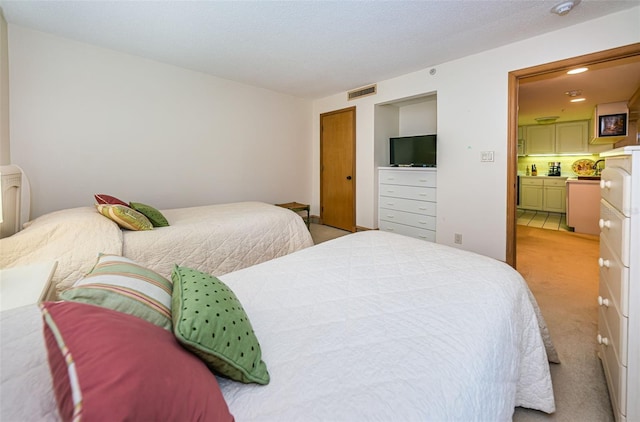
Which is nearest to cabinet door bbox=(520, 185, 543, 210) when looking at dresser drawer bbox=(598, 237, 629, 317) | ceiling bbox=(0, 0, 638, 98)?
ceiling bbox=(0, 0, 638, 98)

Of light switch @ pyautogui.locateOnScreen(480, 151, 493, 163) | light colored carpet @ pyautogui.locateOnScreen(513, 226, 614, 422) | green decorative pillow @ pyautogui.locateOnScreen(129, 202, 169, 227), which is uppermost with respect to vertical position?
light switch @ pyautogui.locateOnScreen(480, 151, 493, 163)

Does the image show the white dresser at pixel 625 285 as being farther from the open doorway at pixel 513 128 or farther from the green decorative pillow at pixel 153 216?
the green decorative pillow at pixel 153 216

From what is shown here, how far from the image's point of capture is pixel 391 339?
3.12ft

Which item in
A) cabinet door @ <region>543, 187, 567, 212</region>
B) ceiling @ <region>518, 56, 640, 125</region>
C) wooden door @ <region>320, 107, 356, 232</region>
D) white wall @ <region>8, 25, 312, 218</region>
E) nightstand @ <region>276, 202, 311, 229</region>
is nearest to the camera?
white wall @ <region>8, 25, 312, 218</region>

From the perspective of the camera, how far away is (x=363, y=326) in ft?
3.38

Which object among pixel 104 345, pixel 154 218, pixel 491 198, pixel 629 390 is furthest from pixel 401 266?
pixel 491 198

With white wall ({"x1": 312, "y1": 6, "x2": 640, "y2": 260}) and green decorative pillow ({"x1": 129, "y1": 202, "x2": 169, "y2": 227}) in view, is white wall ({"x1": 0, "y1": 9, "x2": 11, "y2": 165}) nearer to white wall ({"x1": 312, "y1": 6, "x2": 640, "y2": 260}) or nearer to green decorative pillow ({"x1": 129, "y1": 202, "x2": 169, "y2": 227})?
green decorative pillow ({"x1": 129, "y1": 202, "x2": 169, "y2": 227})

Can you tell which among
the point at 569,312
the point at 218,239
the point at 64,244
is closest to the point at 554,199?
the point at 569,312

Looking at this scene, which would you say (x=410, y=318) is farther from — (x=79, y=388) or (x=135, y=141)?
(x=135, y=141)

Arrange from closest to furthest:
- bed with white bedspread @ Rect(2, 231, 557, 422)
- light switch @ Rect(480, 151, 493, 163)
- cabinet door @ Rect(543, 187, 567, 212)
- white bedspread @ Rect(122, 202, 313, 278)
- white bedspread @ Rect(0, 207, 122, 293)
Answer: bed with white bedspread @ Rect(2, 231, 557, 422) → white bedspread @ Rect(0, 207, 122, 293) → white bedspread @ Rect(122, 202, 313, 278) → light switch @ Rect(480, 151, 493, 163) → cabinet door @ Rect(543, 187, 567, 212)

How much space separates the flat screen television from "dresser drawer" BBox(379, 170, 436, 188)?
13 cm

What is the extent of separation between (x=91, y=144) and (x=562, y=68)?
495 cm

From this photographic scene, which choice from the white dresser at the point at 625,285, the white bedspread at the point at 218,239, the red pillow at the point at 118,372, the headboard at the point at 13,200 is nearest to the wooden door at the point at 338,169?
the white bedspread at the point at 218,239

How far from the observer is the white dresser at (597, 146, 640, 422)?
1127 millimetres
